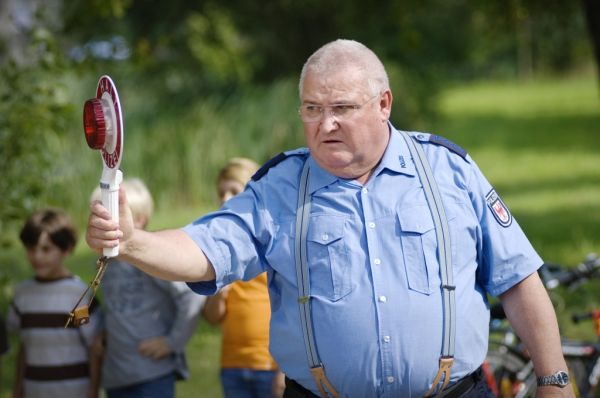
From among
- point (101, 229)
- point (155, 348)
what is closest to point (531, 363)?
point (155, 348)

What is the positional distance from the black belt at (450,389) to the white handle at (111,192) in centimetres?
98

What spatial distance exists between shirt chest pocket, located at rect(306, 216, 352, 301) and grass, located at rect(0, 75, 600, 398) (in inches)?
133

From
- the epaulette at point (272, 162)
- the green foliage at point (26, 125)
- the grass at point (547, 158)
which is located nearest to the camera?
the epaulette at point (272, 162)

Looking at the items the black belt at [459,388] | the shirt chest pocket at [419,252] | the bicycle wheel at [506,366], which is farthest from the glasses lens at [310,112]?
the bicycle wheel at [506,366]

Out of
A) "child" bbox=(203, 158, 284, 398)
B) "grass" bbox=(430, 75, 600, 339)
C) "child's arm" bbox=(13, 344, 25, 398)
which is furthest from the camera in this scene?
"grass" bbox=(430, 75, 600, 339)

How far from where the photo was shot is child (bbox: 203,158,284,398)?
5.41 metres

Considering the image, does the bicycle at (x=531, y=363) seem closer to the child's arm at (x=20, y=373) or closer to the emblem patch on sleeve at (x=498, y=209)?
the emblem patch on sleeve at (x=498, y=209)

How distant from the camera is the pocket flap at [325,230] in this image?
3.63 meters

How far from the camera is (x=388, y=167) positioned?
3.73 meters

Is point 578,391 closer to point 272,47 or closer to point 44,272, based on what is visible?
point 44,272

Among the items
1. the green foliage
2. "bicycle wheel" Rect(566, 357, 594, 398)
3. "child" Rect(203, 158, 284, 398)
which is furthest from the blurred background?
"bicycle wheel" Rect(566, 357, 594, 398)

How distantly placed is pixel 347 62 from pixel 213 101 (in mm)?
13616

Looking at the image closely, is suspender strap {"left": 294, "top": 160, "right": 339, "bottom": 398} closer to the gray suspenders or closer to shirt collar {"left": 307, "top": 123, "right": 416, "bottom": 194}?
the gray suspenders

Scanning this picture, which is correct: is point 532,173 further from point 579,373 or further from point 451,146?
point 451,146
